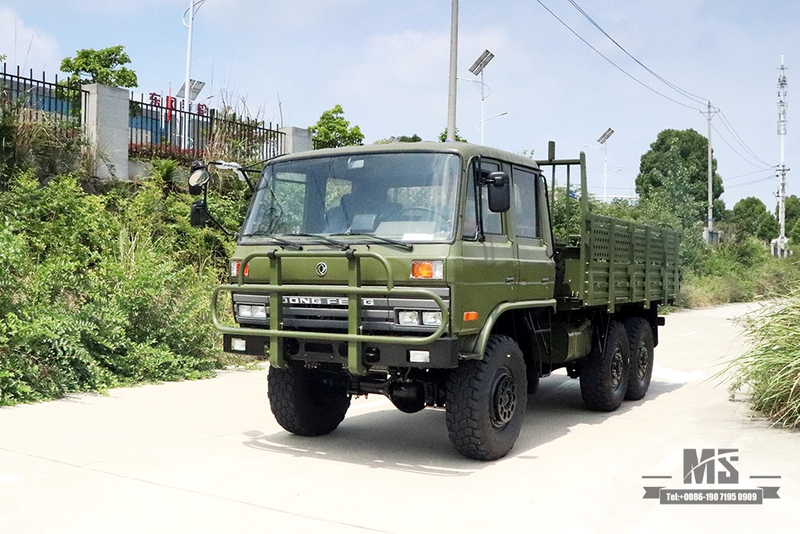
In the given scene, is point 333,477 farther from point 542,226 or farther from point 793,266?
point 793,266

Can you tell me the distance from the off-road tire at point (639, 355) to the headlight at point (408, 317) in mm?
4263

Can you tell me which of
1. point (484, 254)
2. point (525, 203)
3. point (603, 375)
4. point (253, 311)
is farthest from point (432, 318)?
point (603, 375)

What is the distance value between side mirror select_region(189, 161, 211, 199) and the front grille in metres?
0.97

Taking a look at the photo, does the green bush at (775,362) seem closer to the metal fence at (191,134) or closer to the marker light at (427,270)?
the marker light at (427,270)

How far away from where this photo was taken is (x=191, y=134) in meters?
17.5

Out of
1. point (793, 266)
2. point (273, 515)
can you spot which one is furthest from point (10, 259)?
point (793, 266)

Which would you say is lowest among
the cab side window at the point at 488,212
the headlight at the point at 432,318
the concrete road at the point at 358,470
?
the concrete road at the point at 358,470

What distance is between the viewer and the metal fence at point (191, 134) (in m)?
16.7

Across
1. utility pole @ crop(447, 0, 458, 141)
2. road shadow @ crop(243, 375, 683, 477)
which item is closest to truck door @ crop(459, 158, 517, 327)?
road shadow @ crop(243, 375, 683, 477)

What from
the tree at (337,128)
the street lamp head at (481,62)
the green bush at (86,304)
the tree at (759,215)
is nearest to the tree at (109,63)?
the tree at (337,128)

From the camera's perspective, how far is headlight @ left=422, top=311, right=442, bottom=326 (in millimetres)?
5902

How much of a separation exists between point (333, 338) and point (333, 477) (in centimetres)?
97

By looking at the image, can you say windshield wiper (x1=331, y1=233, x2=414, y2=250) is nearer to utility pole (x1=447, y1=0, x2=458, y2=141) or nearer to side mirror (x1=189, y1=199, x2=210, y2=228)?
side mirror (x1=189, y1=199, x2=210, y2=228)

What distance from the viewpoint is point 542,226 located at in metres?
7.55
